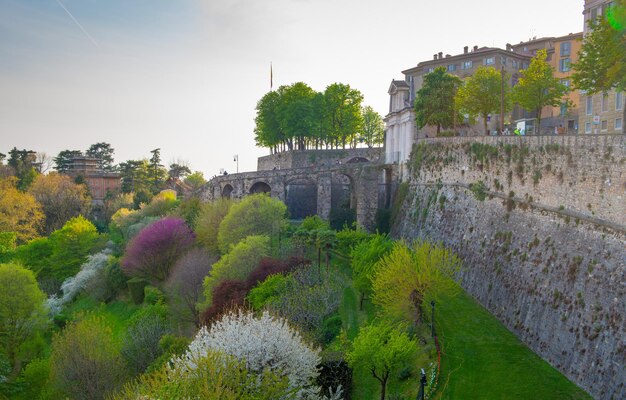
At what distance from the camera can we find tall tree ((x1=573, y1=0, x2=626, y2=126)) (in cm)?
2483

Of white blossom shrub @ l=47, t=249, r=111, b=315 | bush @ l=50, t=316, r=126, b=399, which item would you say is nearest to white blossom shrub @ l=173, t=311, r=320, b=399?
bush @ l=50, t=316, r=126, b=399

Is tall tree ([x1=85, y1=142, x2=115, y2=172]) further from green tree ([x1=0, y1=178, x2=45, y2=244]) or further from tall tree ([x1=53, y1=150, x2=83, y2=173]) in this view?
green tree ([x1=0, y1=178, x2=45, y2=244])

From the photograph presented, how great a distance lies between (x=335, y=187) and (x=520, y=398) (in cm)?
3564

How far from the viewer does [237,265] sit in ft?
114

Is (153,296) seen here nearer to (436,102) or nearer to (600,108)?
(436,102)

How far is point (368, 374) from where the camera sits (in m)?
23.2

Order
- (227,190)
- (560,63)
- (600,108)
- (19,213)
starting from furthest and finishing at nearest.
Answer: (19,213), (227,190), (560,63), (600,108)

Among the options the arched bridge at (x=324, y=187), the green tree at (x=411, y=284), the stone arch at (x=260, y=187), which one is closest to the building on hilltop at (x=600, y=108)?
the arched bridge at (x=324, y=187)

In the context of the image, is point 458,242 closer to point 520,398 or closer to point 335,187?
point 520,398

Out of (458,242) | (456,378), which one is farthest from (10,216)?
(456,378)

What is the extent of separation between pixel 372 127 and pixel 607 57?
53.4m

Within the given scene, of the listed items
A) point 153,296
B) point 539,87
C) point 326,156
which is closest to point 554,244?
point 539,87

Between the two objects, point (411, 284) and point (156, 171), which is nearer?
point (411, 284)

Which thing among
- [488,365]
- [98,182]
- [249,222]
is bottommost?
[488,365]
